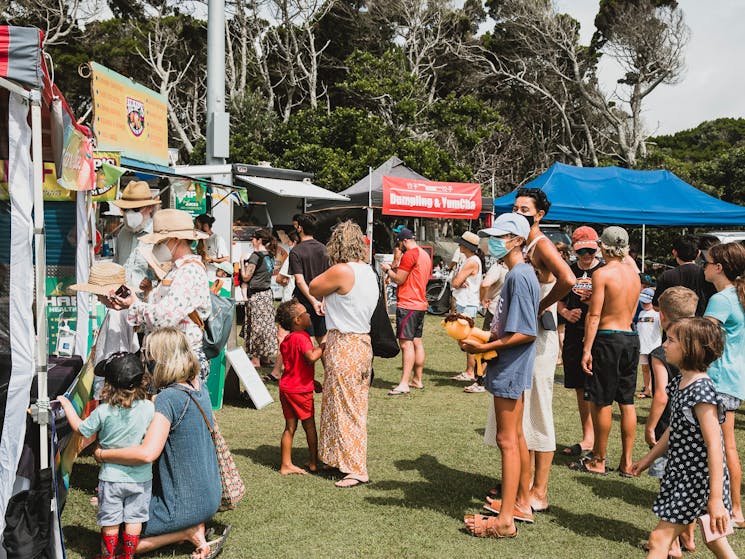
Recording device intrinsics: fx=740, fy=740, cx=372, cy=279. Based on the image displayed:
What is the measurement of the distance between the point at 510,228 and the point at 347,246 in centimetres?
124

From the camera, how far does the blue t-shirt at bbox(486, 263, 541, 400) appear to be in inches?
161

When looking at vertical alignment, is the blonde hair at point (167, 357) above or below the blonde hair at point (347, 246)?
below

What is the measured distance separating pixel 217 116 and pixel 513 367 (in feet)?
25.9

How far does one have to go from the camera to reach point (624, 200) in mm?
14906

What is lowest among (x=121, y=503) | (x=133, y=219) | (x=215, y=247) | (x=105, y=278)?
(x=121, y=503)

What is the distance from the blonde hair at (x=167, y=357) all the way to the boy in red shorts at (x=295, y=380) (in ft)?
4.72

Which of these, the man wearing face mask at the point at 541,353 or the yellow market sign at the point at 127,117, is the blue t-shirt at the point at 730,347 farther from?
the yellow market sign at the point at 127,117

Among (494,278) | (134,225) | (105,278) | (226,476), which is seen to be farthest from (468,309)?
(105,278)

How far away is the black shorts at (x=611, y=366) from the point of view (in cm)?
535

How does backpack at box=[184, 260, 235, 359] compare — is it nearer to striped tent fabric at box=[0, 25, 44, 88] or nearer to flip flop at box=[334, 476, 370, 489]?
flip flop at box=[334, 476, 370, 489]

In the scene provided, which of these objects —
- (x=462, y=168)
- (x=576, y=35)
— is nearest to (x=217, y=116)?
(x=462, y=168)

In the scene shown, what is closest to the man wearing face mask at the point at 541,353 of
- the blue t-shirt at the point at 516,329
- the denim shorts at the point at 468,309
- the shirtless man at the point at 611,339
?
the blue t-shirt at the point at 516,329

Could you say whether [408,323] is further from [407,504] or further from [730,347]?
[730,347]

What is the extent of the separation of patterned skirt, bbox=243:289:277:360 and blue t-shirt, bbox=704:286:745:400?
5.94 m
